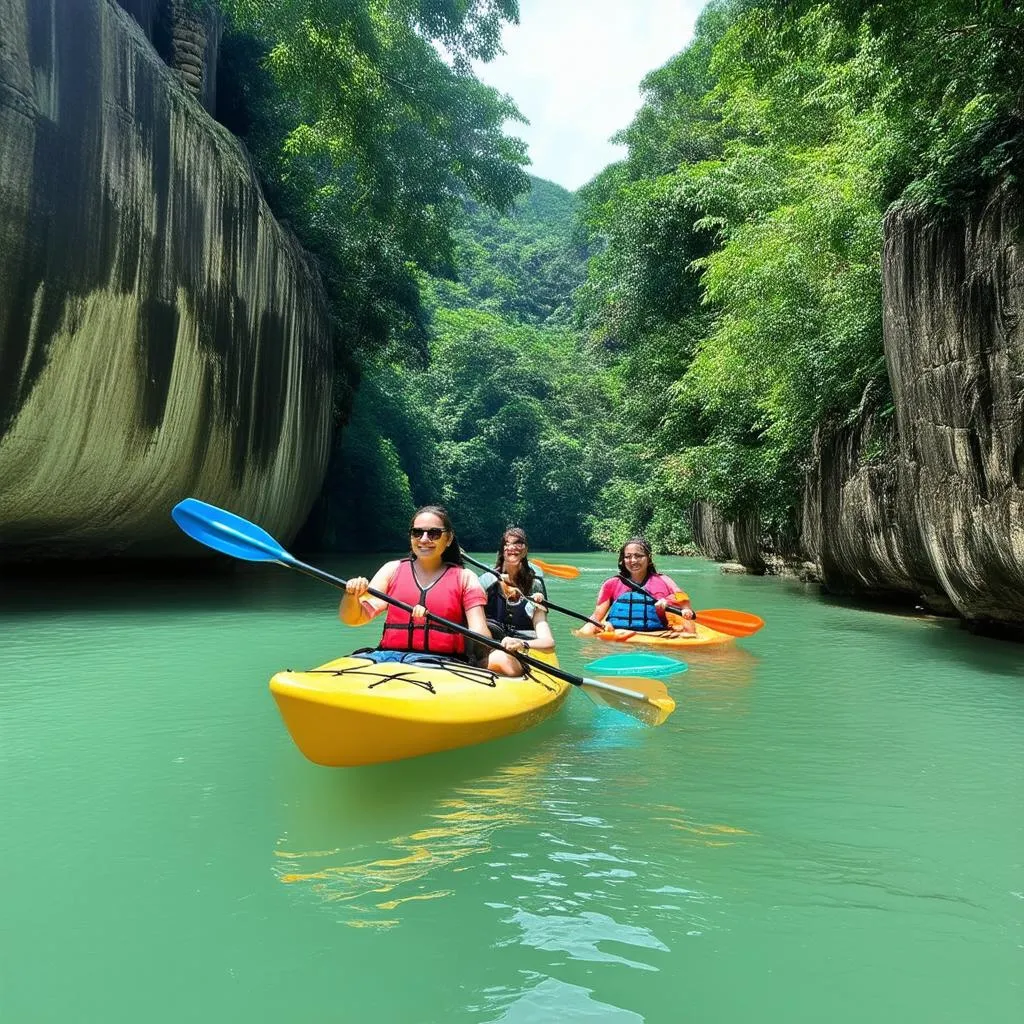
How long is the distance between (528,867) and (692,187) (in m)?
17.4

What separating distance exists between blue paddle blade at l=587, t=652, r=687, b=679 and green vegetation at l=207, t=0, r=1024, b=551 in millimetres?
3767

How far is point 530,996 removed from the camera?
78.6 inches

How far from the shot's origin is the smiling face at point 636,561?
7754mm

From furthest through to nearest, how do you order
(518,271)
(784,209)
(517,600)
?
(518,271) < (784,209) < (517,600)

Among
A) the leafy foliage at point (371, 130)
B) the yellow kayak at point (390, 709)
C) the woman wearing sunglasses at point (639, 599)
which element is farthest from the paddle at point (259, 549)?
the leafy foliage at point (371, 130)

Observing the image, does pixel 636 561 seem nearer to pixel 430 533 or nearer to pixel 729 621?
pixel 729 621

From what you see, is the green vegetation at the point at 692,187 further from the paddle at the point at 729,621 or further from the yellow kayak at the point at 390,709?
the yellow kayak at the point at 390,709

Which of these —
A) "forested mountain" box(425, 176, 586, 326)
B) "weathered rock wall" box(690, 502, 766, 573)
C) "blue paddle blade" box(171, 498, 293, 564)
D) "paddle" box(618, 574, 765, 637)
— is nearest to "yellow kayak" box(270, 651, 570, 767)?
"blue paddle blade" box(171, 498, 293, 564)

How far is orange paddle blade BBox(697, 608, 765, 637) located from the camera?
7.93m

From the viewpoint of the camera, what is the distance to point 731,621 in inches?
318

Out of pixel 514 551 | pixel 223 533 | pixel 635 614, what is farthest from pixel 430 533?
pixel 635 614

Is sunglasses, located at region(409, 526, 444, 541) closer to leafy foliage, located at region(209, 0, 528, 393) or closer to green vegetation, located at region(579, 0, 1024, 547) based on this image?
green vegetation, located at region(579, 0, 1024, 547)

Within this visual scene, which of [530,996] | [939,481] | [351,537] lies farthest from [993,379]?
[351,537]

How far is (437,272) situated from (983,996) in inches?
787
